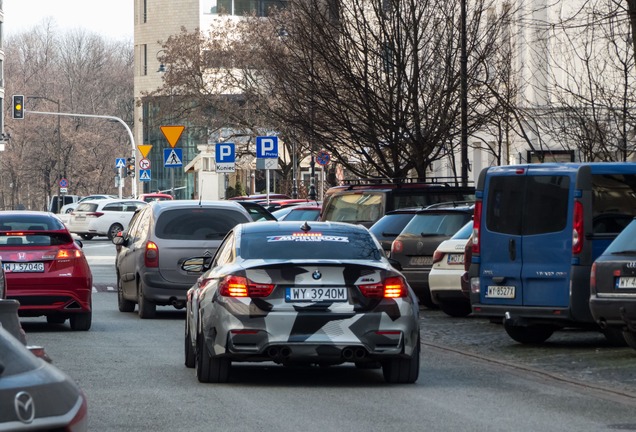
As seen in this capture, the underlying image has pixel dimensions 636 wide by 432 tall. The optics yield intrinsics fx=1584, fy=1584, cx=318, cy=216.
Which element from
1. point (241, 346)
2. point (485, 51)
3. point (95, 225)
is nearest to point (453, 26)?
point (485, 51)

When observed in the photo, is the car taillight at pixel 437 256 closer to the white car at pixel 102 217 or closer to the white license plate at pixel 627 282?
the white license plate at pixel 627 282

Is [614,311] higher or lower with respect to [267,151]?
lower

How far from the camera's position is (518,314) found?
1694cm

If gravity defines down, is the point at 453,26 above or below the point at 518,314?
above

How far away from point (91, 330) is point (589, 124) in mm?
10590

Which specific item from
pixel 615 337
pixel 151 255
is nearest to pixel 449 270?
pixel 151 255

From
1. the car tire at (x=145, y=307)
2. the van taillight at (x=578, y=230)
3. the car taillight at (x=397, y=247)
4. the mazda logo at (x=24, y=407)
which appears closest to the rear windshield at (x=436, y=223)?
the car taillight at (x=397, y=247)

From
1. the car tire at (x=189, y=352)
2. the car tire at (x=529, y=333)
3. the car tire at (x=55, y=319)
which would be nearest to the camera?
the car tire at (x=189, y=352)

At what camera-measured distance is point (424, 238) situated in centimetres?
2314

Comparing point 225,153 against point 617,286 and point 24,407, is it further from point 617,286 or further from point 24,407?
point 24,407

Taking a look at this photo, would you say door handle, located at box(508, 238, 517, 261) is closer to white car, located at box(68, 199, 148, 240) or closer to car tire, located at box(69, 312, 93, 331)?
car tire, located at box(69, 312, 93, 331)

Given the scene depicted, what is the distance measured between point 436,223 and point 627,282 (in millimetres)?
8857

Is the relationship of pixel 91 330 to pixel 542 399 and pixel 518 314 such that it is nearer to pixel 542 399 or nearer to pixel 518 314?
pixel 518 314

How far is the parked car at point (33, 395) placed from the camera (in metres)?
4.89
